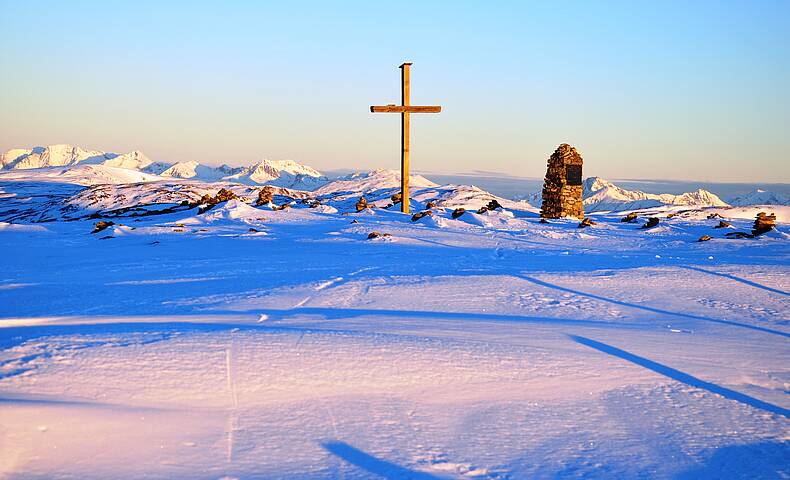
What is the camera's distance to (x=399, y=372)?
5469 millimetres

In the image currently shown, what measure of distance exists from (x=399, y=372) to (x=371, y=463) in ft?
5.28

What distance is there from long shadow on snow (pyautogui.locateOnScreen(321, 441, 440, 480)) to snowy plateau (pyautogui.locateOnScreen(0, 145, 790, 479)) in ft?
0.05

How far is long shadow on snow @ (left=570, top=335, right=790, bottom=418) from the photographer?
5.00m

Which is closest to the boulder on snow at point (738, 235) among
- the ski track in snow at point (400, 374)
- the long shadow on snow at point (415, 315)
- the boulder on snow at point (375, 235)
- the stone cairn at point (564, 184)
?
the ski track in snow at point (400, 374)

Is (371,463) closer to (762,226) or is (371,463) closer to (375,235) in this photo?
(375,235)

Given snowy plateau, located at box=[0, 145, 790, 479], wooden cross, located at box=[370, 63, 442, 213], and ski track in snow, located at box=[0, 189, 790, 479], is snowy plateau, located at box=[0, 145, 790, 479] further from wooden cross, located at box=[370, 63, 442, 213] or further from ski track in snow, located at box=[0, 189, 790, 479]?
wooden cross, located at box=[370, 63, 442, 213]

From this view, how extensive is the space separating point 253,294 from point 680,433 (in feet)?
20.3

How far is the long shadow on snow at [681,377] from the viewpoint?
4996 mm

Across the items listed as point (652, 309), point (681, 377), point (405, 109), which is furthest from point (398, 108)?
point (681, 377)

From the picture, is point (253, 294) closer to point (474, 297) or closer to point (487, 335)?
point (474, 297)

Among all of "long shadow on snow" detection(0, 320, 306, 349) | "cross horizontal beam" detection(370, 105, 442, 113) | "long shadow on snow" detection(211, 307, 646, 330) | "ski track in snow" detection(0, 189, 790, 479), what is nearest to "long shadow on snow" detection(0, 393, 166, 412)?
"ski track in snow" detection(0, 189, 790, 479)

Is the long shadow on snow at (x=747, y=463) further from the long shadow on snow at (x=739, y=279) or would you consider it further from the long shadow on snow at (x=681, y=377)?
the long shadow on snow at (x=739, y=279)

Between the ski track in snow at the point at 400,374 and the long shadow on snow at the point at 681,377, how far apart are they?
2cm

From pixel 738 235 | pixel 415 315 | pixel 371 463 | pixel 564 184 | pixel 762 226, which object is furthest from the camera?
pixel 564 184
